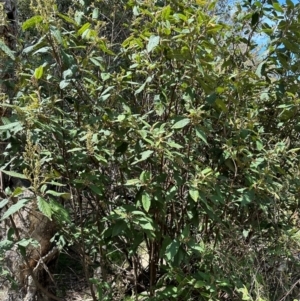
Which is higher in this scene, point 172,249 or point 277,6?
point 277,6

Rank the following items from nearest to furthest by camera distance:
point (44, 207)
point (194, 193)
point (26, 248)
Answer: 1. point (44, 207)
2. point (194, 193)
3. point (26, 248)

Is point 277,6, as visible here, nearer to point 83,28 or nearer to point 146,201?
point 83,28

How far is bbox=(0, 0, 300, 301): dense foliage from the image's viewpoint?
2.04m

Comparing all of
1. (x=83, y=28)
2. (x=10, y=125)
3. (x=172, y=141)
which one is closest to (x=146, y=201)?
(x=172, y=141)

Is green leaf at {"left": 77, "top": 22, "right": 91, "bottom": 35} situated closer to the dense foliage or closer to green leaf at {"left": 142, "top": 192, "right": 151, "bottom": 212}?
the dense foliage

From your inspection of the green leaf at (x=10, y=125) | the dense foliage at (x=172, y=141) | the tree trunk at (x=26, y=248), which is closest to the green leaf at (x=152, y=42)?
the dense foliage at (x=172, y=141)

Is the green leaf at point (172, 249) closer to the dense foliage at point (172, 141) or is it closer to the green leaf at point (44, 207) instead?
the dense foliage at point (172, 141)

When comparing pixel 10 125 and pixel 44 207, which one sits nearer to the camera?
pixel 44 207

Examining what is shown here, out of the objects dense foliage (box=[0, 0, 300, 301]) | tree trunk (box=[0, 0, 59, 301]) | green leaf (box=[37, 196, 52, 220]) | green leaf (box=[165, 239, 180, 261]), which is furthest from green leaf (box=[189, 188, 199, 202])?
tree trunk (box=[0, 0, 59, 301])

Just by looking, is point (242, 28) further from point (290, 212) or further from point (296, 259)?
point (296, 259)

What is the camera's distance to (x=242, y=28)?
2.64 meters

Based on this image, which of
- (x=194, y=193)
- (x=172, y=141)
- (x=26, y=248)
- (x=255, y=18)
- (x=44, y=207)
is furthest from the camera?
(x=26, y=248)

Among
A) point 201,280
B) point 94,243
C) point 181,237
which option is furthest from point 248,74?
point 94,243

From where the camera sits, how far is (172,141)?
2172 millimetres
